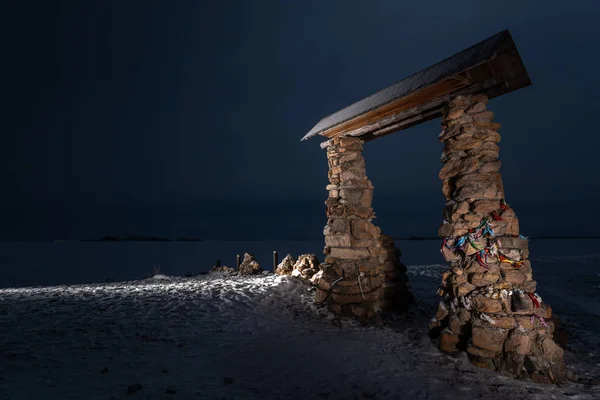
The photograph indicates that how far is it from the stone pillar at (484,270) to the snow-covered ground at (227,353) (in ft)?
1.10

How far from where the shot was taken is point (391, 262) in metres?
8.62

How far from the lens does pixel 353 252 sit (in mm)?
7758

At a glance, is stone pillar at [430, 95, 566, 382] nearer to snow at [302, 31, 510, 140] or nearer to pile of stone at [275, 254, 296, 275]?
snow at [302, 31, 510, 140]

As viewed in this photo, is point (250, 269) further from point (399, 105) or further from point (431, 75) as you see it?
point (431, 75)

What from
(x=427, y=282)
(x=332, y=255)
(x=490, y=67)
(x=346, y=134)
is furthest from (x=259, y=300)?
(x=427, y=282)

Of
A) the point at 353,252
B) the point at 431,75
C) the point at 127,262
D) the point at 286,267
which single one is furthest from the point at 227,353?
the point at 127,262

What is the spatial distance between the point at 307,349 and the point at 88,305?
18.4 feet

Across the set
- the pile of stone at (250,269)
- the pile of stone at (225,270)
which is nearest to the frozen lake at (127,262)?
the pile of stone at (225,270)

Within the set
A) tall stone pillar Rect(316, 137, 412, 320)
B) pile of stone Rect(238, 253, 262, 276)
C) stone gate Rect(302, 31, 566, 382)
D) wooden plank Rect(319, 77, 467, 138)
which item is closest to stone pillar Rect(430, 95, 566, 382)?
stone gate Rect(302, 31, 566, 382)

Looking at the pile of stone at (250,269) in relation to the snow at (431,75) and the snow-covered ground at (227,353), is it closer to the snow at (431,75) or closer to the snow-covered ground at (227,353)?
the snow-covered ground at (227,353)

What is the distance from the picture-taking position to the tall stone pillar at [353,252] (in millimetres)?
7570

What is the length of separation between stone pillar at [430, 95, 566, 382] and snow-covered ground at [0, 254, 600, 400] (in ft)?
1.10

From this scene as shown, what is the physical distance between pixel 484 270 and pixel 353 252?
322cm

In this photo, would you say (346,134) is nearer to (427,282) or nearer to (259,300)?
(259,300)
